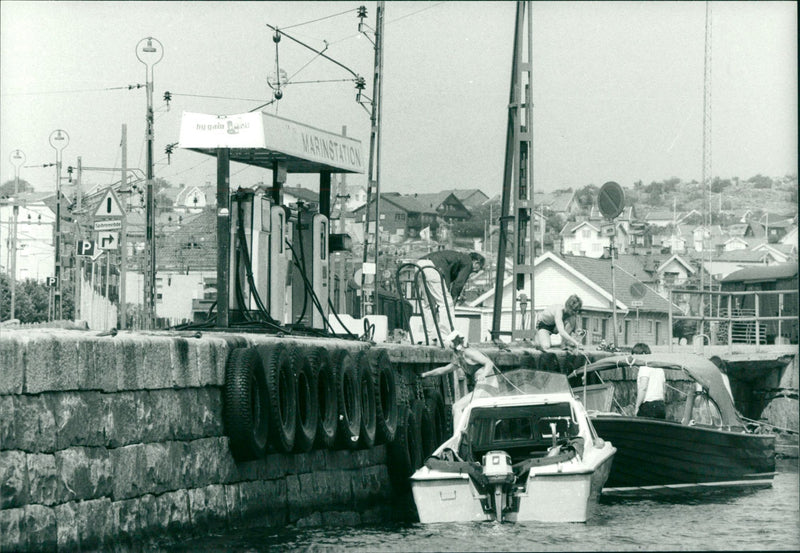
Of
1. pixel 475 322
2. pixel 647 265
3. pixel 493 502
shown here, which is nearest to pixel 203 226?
pixel 647 265

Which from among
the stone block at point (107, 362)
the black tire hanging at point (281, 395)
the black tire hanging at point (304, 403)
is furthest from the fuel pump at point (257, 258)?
the stone block at point (107, 362)

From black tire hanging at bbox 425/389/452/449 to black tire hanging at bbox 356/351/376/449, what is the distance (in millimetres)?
2682

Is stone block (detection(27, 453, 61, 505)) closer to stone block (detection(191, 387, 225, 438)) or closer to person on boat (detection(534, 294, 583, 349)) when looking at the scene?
stone block (detection(191, 387, 225, 438))

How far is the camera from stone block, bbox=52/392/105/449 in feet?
33.0

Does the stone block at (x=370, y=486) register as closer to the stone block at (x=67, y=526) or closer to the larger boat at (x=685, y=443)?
the larger boat at (x=685, y=443)

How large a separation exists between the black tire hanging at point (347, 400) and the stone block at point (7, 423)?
6.34 m

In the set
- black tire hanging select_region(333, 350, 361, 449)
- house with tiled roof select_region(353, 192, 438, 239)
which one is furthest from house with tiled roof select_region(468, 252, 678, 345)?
house with tiled roof select_region(353, 192, 438, 239)

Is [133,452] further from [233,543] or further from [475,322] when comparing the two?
[475,322]

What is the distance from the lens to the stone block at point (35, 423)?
9539 millimetres

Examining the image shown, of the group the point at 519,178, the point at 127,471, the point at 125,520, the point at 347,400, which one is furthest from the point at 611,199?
the point at 125,520

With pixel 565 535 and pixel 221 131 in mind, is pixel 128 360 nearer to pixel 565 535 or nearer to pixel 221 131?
pixel 565 535

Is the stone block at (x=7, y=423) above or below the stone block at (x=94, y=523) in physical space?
above

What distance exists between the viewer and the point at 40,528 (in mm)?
9680

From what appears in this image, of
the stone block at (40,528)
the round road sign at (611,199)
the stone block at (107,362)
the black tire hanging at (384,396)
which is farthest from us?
the round road sign at (611,199)
